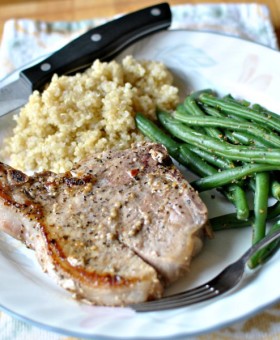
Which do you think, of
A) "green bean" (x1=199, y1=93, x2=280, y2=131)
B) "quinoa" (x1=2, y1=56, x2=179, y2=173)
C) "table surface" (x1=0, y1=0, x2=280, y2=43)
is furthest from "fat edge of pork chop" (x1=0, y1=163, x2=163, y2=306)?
"table surface" (x1=0, y1=0, x2=280, y2=43)

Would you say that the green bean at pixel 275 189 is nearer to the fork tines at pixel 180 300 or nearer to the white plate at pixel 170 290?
the white plate at pixel 170 290

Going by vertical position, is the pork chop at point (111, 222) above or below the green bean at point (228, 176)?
above

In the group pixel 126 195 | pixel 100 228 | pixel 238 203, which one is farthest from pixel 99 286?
pixel 238 203

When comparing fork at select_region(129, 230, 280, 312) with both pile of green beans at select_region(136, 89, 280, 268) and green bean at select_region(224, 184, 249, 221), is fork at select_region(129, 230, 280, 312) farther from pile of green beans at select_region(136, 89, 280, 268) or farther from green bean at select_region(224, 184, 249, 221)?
green bean at select_region(224, 184, 249, 221)

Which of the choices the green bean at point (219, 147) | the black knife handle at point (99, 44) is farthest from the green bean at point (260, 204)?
the black knife handle at point (99, 44)

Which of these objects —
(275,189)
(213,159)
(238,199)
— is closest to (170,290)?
(238,199)

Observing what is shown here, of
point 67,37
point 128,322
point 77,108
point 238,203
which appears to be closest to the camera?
point 128,322

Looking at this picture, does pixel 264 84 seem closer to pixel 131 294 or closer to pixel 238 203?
pixel 238 203
